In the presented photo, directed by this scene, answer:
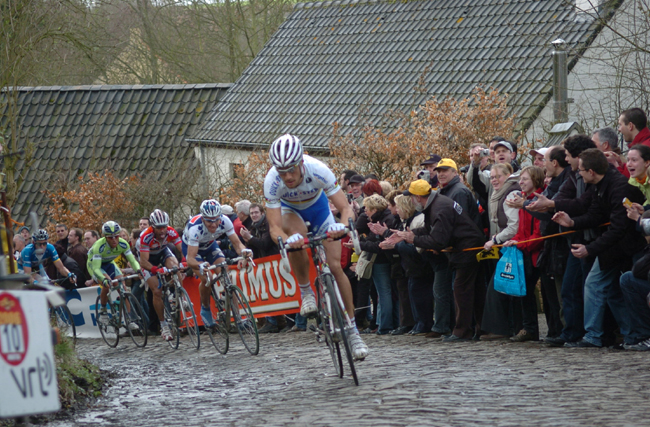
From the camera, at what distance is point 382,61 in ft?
85.9

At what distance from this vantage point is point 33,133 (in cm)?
3216

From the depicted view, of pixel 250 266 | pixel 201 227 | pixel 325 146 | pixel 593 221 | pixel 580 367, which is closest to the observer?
pixel 580 367

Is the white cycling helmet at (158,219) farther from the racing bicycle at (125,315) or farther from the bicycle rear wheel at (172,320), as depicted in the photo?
the bicycle rear wheel at (172,320)

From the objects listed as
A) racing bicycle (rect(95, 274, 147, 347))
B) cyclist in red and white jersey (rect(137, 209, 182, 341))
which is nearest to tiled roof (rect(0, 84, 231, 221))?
racing bicycle (rect(95, 274, 147, 347))

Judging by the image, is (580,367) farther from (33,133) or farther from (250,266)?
(33,133)

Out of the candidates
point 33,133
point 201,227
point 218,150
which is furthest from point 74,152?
point 201,227

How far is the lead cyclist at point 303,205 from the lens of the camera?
28.6 feet

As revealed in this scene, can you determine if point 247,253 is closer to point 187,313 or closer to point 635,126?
point 187,313

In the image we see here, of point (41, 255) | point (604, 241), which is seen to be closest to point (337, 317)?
point (604, 241)

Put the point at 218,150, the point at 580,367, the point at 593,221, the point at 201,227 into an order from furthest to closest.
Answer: the point at 218,150 < the point at 201,227 < the point at 593,221 < the point at 580,367

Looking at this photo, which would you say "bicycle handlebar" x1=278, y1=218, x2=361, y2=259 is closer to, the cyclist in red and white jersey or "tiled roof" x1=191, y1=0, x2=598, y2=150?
the cyclist in red and white jersey

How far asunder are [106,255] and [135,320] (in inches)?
58.9

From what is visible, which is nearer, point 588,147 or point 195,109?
point 588,147

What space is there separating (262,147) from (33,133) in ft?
34.2
